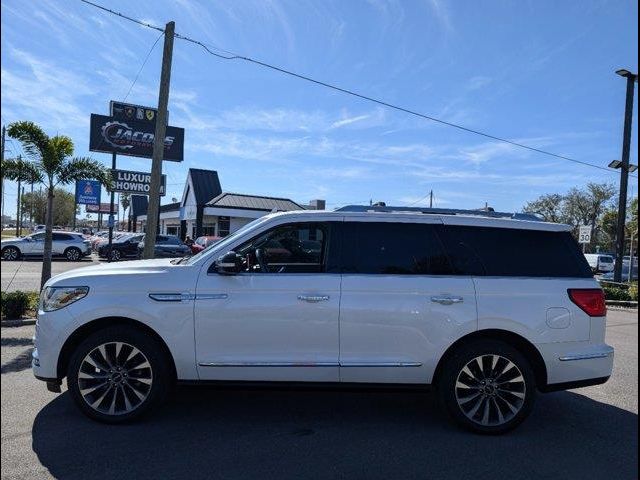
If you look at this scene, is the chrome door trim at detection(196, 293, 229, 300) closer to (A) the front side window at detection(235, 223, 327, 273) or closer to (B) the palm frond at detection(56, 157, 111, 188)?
(A) the front side window at detection(235, 223, 327, 273)

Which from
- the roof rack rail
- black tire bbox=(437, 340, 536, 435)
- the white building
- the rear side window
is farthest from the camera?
the white building

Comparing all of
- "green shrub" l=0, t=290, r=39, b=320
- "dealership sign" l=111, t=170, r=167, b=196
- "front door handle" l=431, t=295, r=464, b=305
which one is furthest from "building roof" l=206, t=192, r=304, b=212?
"front door handle" l=431, t=295, r=464, b=305

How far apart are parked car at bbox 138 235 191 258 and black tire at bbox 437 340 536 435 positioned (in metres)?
22.7

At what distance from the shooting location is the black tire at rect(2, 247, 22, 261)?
1010 inches

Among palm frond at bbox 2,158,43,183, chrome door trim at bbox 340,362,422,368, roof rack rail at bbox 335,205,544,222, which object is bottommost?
chrome door trim at bbox 340,362,422,368

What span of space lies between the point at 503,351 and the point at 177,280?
2910 millimetres

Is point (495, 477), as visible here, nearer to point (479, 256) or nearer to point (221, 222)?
point (479, 256)

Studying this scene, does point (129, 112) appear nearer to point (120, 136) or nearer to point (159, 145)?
point (120, 136)

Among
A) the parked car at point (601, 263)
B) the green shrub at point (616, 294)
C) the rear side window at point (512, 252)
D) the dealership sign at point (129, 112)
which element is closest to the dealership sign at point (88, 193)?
the dealership sign at point (129, 112)

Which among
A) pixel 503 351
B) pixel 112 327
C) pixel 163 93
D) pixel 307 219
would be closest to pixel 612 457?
pixel 503 351

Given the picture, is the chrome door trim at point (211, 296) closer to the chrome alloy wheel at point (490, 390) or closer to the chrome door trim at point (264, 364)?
the chrome door trim at point (264, 364)

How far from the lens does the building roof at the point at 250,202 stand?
41281 mm

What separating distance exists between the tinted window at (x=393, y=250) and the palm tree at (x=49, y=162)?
27.3ft

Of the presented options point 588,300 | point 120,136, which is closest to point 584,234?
point 588,300
